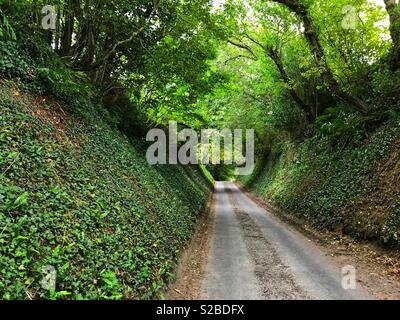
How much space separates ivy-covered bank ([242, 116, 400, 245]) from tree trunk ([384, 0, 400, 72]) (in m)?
2.64

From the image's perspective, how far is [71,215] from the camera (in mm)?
5953

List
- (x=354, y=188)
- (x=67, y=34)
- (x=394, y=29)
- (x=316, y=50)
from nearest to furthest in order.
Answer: (x=67, y=34)
(x=354, y=188)
(x=394, y=29)
(x=316, y=50)

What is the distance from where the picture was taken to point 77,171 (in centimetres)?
740

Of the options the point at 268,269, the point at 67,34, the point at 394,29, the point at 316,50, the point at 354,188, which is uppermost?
the point at 394,29

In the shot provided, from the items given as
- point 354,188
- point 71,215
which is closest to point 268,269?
point 71,215

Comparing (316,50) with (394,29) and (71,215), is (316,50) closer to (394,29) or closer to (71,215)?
(394,29)

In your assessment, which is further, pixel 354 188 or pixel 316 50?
pixel 316 50

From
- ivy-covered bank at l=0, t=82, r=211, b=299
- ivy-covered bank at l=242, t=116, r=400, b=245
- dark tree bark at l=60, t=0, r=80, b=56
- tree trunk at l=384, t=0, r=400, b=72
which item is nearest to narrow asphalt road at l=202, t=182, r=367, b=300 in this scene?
ivy-covered bank at l=0, t=82, r=211, b=299

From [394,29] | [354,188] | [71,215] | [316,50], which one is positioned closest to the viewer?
[71,215]

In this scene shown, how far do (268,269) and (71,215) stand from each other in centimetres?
510

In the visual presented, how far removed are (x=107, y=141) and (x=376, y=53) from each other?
38.0ft
